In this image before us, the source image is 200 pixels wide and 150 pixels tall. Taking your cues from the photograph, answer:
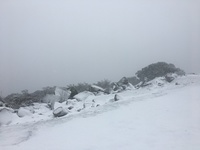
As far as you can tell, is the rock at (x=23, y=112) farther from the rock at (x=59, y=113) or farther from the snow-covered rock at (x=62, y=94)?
the snow-covered rock at (x=62, y=94)

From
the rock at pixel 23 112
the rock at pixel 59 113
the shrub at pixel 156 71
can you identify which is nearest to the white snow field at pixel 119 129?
→ the rock at pixel 23 112

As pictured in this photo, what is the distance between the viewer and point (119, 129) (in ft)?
18.3

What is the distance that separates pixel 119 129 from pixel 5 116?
13.6ft

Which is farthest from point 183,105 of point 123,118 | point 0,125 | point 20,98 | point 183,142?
point 20,98

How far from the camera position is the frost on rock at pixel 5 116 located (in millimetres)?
7211

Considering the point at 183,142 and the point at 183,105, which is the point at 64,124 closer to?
the point at 183,142

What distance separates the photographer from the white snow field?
458cm

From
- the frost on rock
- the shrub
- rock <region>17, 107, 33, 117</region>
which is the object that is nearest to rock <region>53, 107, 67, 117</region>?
rock <region>17, 107, 33, 117</region>

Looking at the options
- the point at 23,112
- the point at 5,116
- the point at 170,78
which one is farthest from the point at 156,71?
the point at 5,116

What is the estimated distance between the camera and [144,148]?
429 centimetres

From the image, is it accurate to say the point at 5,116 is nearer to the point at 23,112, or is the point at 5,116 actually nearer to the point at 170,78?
the point at 23,112

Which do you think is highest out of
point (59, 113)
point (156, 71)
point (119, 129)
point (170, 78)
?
point (156, 71)

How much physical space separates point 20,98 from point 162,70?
39.5 feet

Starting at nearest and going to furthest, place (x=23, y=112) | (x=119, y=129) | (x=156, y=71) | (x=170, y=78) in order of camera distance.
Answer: (x=119, y=129) < (x=23, y=112) < (x=170, y=78) < (x=156, y=71)
